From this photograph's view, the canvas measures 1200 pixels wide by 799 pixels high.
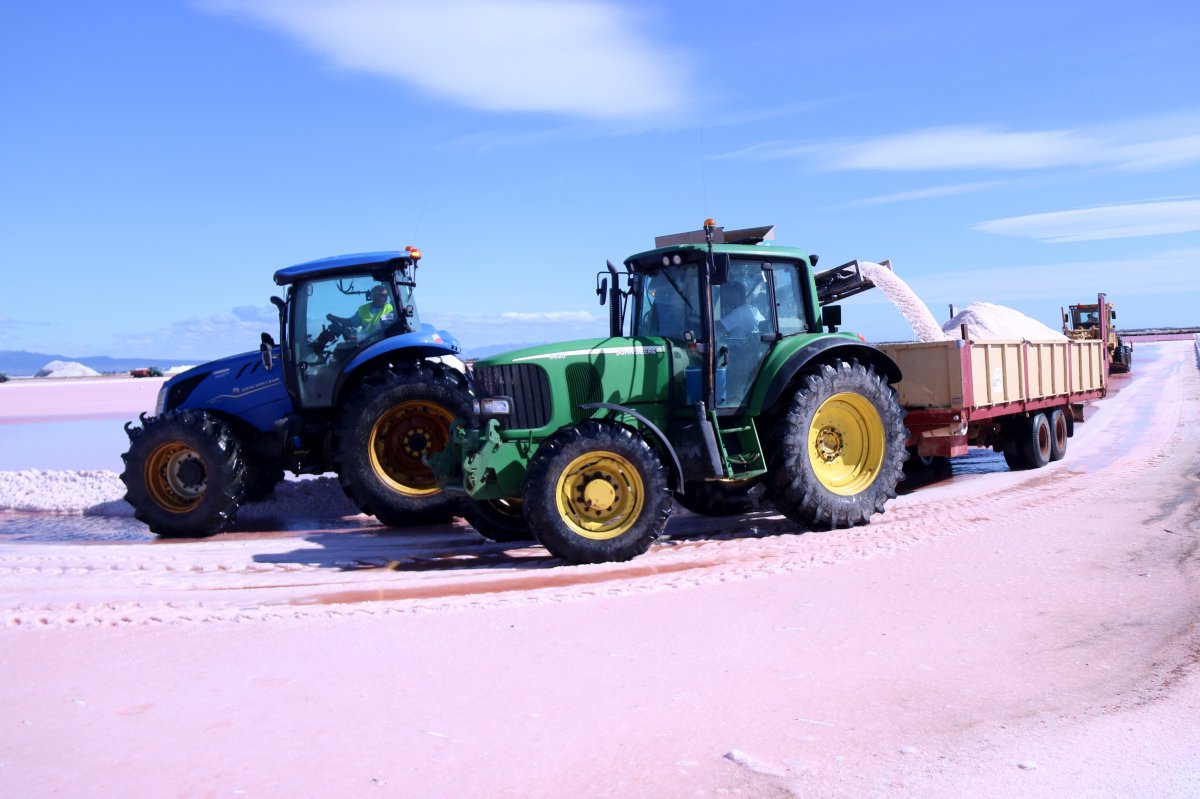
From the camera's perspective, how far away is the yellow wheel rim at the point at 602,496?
761 centimetres

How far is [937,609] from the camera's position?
19.5ft

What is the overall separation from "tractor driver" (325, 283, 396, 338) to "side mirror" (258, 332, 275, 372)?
57cm

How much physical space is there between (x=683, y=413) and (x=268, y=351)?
409cm

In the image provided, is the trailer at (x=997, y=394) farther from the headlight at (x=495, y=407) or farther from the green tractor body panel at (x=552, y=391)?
the headlight at (x=495, y=407)

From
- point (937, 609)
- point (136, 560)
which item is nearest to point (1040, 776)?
point (937, 609)

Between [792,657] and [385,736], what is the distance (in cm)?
197

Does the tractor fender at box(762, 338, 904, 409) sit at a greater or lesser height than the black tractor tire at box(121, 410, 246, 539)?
greater

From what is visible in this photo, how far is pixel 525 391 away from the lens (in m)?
8.05

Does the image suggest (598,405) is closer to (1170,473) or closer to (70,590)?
(70,590)

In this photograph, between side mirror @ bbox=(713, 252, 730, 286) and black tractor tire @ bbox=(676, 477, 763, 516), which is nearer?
side mirror @ bbox=(713, 252, 730, 286)

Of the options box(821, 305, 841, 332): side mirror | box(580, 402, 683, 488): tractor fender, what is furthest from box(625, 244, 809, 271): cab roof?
box(580, 402, 683, 488): tractor fender

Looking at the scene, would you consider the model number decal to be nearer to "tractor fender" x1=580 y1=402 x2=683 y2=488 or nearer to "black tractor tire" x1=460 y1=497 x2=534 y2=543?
"black tractor tire" x1=460 y1=497 x2=534 y2=543

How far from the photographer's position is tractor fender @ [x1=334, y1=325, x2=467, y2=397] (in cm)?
984

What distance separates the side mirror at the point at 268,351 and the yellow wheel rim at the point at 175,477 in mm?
1026
